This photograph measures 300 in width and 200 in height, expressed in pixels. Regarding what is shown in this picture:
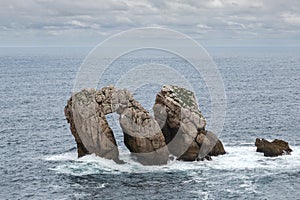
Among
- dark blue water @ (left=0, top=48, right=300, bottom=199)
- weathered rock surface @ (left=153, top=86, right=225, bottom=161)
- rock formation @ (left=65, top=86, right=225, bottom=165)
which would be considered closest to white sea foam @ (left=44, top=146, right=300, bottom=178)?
dark blue water @ (left=0, top=48, right=300, bottom=199)

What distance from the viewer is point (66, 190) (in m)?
65.2

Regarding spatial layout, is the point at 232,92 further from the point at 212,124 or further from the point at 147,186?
the point at 147,186

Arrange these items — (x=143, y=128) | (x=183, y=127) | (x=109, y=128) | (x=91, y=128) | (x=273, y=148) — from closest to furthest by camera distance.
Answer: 1. (x=143, y=128)
2. (x=91, y=128)
3. (x=183, y=127)
4. (x=109, y=128)
5. (x=273, y=148)

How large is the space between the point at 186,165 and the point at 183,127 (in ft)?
21.7

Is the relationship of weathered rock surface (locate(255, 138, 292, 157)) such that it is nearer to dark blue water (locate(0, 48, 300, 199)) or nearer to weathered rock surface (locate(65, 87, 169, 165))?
dark blue water (locate(0, 48, 300, 199))

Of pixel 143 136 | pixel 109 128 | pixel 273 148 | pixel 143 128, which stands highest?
pixel 143 128

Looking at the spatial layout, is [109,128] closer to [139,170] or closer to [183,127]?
[139,170]

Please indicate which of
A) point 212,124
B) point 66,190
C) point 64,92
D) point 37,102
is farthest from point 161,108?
point 64,92

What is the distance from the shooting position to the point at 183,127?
7762 cm

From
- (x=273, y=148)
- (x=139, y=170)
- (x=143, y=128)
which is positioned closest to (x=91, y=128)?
(x=143, y=128)

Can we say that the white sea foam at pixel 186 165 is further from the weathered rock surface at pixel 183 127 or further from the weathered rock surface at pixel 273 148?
the weathered rock surface at pixel 183 127

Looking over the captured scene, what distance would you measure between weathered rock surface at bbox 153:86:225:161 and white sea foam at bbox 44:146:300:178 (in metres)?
1.86

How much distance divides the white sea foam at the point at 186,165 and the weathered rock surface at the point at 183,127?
1.86 m

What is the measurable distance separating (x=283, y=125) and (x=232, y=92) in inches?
2424
